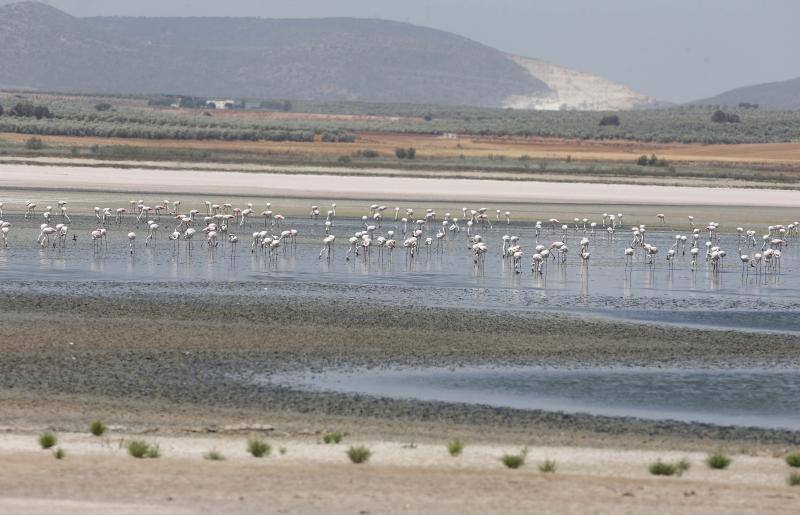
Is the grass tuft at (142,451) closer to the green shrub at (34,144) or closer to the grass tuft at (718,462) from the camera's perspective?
the grass tuft at (718,462)

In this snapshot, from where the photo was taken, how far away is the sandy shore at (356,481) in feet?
40.9

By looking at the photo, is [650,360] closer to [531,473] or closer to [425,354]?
[425,354]

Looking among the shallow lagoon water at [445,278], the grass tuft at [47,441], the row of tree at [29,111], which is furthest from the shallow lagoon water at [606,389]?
the row of tree at [29,111]

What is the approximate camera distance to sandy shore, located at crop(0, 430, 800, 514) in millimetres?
12469

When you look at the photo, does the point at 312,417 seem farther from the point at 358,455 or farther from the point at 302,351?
the point at 302,351

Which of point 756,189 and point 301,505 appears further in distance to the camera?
point 756,189

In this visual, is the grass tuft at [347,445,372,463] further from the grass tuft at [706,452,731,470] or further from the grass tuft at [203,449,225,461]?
the grass tuft at [706,452,731,470]

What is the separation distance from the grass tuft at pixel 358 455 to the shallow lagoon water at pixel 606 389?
410 cm

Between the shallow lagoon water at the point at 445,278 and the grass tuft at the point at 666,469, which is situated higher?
the shallow lagoon water at the point at 445,278

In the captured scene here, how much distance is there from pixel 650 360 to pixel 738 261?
18.1m

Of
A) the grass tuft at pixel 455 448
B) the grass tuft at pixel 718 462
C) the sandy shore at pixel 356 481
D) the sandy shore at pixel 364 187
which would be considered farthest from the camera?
the sandy shore at pixel 364 187

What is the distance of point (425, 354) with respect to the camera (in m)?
22.2

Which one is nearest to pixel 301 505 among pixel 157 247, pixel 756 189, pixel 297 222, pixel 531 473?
pixel 531 473

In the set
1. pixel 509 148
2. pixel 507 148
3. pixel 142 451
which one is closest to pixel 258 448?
pixel 142 451
